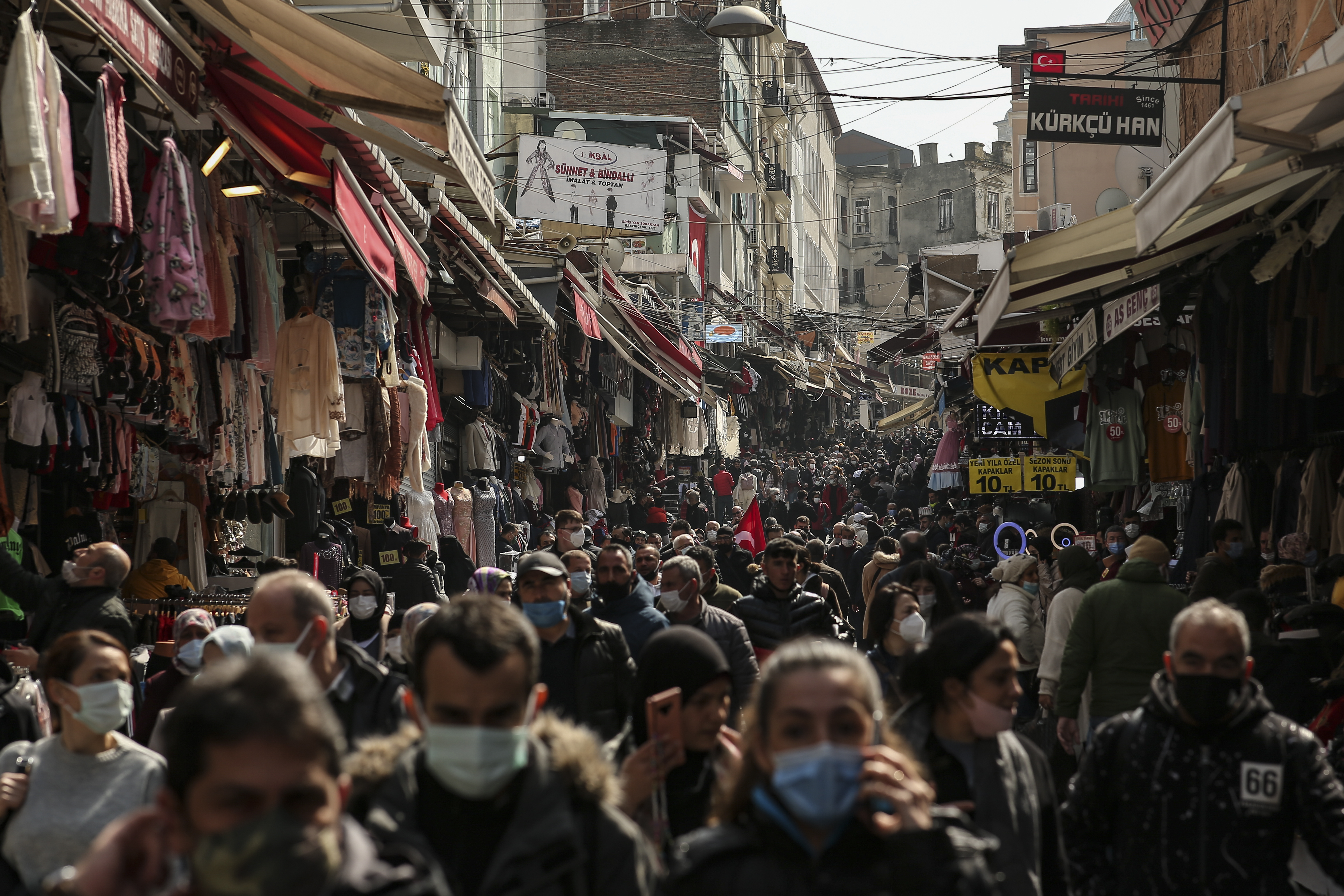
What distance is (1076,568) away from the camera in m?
9.81

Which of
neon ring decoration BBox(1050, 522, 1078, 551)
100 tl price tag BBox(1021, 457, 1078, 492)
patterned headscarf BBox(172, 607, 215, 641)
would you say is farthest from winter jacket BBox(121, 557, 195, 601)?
100 tl price tag BBox(1021, 457, 1078, 492)

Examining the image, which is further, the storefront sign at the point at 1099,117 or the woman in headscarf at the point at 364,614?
the storefront sign at the point at 1099,117

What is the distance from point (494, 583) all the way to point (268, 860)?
6.26 metres

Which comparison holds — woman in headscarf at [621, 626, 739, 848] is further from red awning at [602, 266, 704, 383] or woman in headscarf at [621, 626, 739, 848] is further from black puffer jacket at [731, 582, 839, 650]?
red awning at [602, 266, 704, 383]

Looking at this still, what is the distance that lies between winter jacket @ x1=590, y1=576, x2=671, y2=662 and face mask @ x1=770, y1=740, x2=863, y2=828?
4.65 metres

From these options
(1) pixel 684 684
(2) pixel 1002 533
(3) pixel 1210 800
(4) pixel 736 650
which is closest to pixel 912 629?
(4) pixel 736 650

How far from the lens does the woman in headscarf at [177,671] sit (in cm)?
672

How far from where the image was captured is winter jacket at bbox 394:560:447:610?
1255 cm

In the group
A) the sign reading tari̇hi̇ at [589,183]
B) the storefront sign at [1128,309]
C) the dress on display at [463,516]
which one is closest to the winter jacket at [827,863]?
the storefront sign at [1128,309]

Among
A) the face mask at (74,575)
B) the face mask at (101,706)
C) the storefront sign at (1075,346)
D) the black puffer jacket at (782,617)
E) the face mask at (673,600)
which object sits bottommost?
the black puffer jacket at (782,617)

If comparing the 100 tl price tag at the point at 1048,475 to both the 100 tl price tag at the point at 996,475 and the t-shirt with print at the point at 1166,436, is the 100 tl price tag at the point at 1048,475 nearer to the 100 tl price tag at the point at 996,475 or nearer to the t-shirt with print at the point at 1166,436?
the 100 tl price tag at the point at 996,475

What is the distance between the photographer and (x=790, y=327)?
49281mm

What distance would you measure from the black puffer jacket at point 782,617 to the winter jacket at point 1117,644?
1455 mm

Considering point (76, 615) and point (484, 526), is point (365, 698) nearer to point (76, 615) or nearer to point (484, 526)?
point (76, 615)
